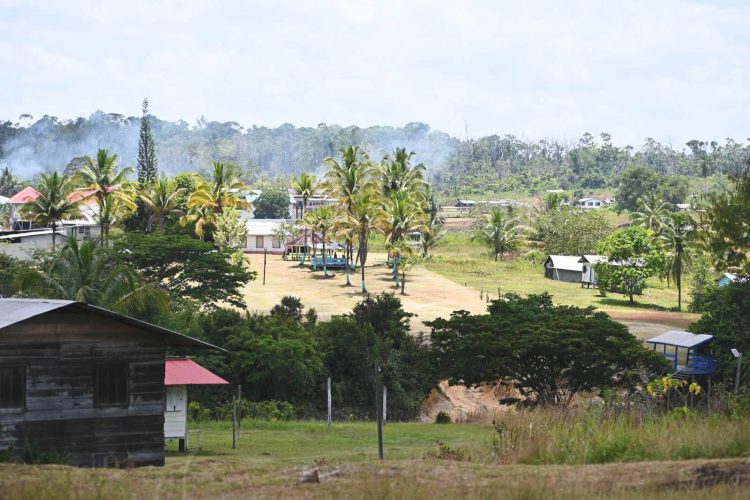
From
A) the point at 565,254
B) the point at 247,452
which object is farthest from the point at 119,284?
the point at 565,254

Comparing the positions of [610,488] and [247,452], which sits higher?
[610,488]

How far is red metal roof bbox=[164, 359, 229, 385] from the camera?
25047mm

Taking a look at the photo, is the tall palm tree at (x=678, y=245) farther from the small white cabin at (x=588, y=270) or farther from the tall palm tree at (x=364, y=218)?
the tall palm tree at (x=364, y=218)

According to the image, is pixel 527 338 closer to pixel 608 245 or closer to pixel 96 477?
pixel 96 477

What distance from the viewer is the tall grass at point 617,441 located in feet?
46.4

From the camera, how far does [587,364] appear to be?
1316 inches

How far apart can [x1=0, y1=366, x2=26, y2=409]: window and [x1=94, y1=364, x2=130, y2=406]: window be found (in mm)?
1274

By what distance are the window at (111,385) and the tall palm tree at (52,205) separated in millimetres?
51797

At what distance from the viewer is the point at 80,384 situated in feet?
63.0

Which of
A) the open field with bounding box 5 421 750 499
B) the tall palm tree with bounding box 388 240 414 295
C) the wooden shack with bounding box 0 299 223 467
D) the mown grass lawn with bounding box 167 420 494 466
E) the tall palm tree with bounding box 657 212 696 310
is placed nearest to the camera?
the open field with bounding box 5 421 750 499

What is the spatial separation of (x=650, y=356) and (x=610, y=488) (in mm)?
21747

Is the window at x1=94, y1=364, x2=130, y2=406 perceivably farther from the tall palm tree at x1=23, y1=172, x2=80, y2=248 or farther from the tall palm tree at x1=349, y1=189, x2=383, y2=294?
the tall palm tree at x1=349, y1=189, x2=383, y2=294

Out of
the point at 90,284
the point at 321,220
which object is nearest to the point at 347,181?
the point at 321,220

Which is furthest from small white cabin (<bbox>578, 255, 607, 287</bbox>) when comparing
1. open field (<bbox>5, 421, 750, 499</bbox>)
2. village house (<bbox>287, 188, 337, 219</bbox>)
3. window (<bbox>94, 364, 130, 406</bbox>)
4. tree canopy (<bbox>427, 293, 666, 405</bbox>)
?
open field (<bbox>5, 421, 750, 499</bbox>)
